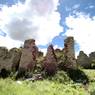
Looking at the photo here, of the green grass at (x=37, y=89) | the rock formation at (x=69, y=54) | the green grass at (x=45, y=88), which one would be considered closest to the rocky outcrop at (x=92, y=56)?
the rock formation at (x=69, y=54)

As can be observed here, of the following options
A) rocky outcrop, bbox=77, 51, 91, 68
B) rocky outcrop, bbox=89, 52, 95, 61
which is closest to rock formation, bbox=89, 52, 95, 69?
rocky outcrop, bbox=89, 52, 95, 61

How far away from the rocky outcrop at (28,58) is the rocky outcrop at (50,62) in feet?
5.86

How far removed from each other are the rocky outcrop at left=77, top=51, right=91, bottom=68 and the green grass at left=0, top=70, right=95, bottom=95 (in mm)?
9929

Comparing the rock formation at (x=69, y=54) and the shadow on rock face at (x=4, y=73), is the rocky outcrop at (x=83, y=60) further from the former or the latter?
the shadow on rock face at (x=4, y=73)

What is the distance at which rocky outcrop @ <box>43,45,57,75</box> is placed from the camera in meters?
33.7

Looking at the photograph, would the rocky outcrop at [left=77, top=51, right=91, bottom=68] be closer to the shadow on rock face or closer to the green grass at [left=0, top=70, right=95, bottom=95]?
the green grass at [left=0, top=70, right=95, bottom=95]

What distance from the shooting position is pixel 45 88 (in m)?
24.3

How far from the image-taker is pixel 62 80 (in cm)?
3127

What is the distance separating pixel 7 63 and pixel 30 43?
4.36 metres

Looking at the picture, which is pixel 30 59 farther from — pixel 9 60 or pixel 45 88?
pixel 45 88

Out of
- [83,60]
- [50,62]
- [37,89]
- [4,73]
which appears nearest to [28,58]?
[50,62]

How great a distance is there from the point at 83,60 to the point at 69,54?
11.1m

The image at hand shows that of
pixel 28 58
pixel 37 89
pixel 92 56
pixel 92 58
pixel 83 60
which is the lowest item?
pixel 37 89

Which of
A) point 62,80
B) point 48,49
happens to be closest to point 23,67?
point 48,49
